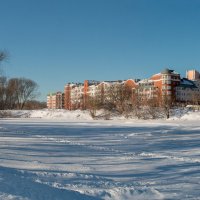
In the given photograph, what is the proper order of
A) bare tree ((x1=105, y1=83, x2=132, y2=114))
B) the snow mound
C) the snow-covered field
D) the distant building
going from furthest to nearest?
the distant building
the snow mound
bare tree ((x1=105, y1=83, x2=132, y2=114))
the snow-covered field

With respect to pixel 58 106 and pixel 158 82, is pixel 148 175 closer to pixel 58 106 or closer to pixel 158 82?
pixel 158 82

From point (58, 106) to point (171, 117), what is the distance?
480 ft

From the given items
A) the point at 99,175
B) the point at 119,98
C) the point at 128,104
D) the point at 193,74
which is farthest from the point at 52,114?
the point at 193,74

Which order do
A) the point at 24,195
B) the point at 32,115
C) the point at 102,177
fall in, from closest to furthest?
1. the point at 24,195
2. the point at 102,177
3. the point at 32,115

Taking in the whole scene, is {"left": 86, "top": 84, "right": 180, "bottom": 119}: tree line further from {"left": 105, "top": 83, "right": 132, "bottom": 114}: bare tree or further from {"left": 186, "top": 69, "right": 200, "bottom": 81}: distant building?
{"left": 186, "top": 69, "right": 200, "bottom": 81}: distant building

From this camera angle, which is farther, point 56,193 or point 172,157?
point 172,157

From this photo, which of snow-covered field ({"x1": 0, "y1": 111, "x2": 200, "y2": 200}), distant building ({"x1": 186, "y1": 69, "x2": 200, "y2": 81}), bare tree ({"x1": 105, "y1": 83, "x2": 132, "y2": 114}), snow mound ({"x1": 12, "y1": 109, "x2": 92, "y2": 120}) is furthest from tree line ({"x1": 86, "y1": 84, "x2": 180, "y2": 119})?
distant building ({"x1": 186, "y1": 69, "x2": 200, "y2": 81})

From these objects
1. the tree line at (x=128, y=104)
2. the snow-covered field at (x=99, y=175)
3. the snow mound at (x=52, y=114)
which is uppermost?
the tree line at (x=128, y=104)

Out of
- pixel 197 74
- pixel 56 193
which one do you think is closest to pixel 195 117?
pixel 56 193

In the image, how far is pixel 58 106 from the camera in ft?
646

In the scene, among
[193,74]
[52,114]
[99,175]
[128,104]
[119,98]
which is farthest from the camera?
[193,74]

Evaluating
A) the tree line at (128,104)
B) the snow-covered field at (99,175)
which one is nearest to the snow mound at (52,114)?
the tree line at (128,104)

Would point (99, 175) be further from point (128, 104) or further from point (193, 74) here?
point (193, 74)

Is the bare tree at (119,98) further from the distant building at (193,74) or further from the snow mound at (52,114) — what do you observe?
the distant building at (193,74)
